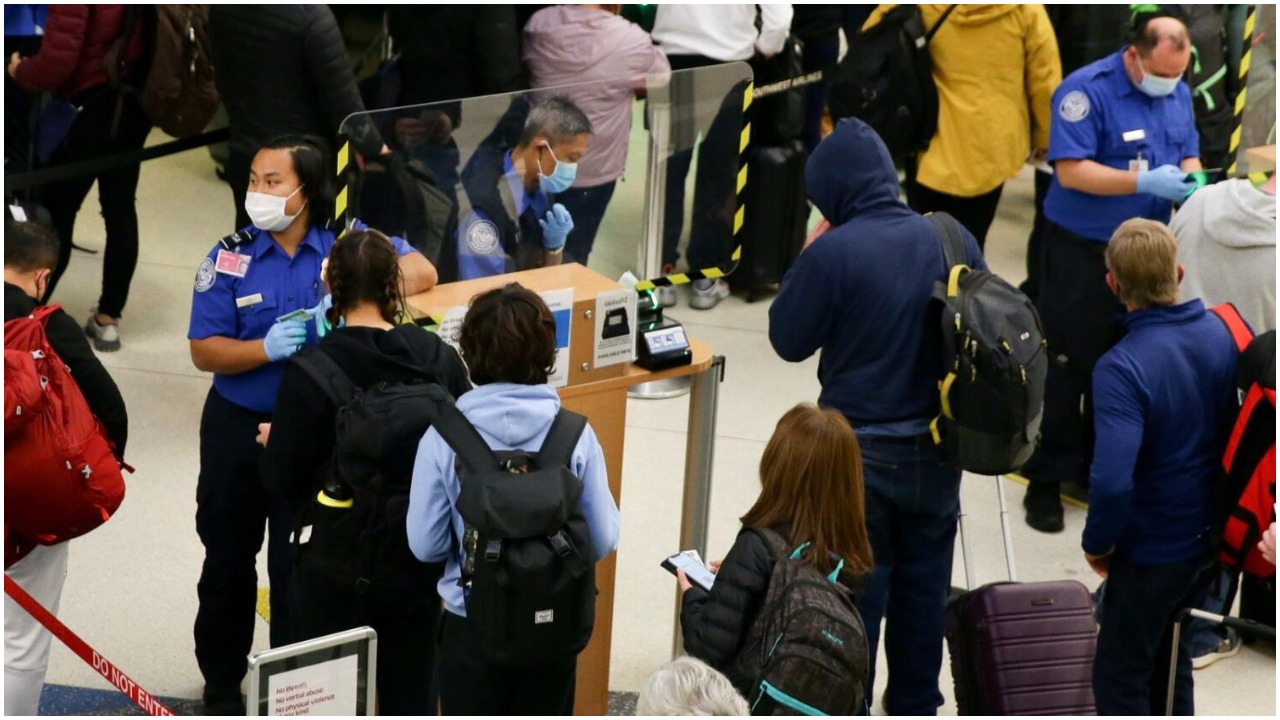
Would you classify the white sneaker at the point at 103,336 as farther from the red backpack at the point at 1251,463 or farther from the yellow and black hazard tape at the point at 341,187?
the red backpack at the point at 1251,463

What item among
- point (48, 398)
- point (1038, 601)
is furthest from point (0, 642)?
point (1038, 601)

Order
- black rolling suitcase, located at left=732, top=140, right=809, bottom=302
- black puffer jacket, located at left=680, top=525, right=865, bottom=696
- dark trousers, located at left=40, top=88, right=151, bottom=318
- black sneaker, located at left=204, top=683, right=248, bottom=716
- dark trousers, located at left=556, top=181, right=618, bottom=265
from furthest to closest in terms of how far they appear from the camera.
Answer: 1. black rolling suitcase, located at left=732, top=140, right=809, bottom=302
2. dark trousers, located at left=40, top=88, right=151, bottom=318
3. dark trousers, located at left=556, top=181, right=618, bottom=265
4. black sneaker, located at left=204, top=683, right=248, bottom=716
5. black puffer jacket, located at left=680, top=525, right=865, bottom=696

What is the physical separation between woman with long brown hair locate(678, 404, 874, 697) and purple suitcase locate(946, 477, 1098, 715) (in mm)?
1155

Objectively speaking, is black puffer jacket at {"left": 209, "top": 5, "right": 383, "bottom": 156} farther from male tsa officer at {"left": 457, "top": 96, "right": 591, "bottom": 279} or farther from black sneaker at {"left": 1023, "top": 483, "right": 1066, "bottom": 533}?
black sneaker at {"left": 1023, "top": 483, "right": 1066, "bottom": 533}

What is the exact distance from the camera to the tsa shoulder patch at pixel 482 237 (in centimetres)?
448

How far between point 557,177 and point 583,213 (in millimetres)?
208

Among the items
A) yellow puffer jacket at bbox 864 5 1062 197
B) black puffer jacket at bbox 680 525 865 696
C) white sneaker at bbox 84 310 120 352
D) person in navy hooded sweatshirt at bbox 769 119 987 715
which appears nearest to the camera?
black puffer jacket at bbox 680 525 865 696

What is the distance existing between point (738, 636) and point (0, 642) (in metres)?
1.61

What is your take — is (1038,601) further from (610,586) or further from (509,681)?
(509,681)

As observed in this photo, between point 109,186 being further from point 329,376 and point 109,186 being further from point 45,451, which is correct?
point 329,376

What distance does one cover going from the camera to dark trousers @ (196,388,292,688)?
4137mm

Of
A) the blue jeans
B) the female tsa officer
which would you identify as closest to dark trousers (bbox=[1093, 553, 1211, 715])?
the blue jeans

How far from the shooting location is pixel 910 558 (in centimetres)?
431

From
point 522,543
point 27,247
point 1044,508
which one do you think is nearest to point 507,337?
point 522,543
